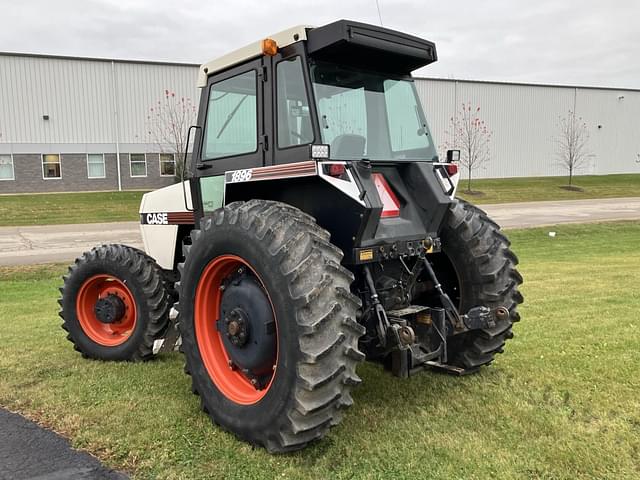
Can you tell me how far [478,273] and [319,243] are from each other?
5.52 ft

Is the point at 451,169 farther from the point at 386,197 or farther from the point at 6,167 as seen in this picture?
the point at 6,167

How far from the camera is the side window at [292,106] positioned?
3869mm

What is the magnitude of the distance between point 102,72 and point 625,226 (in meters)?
27.9

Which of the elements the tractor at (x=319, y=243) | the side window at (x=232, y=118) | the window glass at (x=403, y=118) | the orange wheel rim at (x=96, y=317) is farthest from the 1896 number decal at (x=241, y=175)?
the orange wheel rim at (x=96, y=317)

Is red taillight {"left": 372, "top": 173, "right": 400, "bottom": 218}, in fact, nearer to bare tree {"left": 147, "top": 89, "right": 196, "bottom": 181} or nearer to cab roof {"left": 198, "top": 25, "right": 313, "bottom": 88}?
cab roof {"left": 198, "top": 25, "right": 313, "bottom": 88}

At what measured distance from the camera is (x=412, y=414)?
13.4ft

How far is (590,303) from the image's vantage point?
7562 mm

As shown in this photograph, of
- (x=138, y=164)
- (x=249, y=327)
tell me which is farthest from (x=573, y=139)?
(x=249, y=327)

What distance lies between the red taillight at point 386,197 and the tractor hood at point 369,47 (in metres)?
0.86

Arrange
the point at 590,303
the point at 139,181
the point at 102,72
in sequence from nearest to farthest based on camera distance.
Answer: the point at 590,303, the point at 102,72, the point at 139,181

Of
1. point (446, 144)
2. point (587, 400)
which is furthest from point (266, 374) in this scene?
point (446, 144)

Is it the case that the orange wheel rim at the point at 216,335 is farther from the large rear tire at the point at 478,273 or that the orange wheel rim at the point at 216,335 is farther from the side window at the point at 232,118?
the large rear tire at the point at 478,273

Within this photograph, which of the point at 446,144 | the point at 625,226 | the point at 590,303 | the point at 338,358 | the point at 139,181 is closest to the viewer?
the point at 338,358

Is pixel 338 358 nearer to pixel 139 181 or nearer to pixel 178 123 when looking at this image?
pixel 178 123
